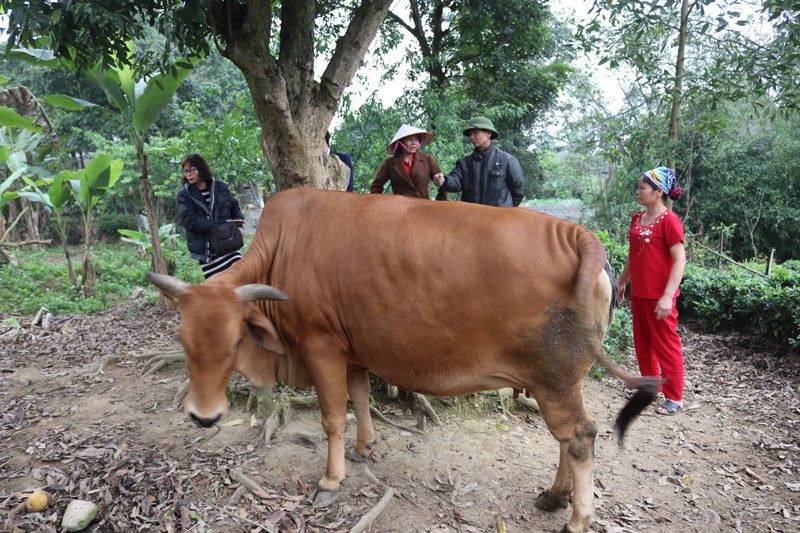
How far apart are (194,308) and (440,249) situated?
1.40 m

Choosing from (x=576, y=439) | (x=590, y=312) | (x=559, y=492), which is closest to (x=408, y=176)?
(x=590, y=312)

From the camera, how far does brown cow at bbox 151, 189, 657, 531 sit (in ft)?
10.1

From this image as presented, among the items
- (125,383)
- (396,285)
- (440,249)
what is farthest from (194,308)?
(125,383)

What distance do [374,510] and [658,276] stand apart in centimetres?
320

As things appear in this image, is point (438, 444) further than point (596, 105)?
No

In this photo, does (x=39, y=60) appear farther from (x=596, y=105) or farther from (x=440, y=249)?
(x=596, y=105)

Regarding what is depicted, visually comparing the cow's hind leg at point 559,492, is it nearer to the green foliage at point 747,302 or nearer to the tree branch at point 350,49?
the tree branch at point 350,49

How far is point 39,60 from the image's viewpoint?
6734 mm

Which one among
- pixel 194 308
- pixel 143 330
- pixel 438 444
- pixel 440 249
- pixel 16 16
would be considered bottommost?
pixel 143 330

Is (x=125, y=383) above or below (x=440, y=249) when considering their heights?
below

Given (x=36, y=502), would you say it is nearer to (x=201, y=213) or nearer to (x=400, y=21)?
(x=201, y=213)

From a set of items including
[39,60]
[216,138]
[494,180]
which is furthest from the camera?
[216,138]

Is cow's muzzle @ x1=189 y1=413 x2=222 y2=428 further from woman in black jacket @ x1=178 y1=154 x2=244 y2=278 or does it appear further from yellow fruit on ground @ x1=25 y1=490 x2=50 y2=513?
woman in black jacket @ x1=178 y1=154 x2=244 y2=278

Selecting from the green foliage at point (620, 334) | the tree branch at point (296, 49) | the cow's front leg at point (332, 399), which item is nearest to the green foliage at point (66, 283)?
the tree branch at point (296, 49)
